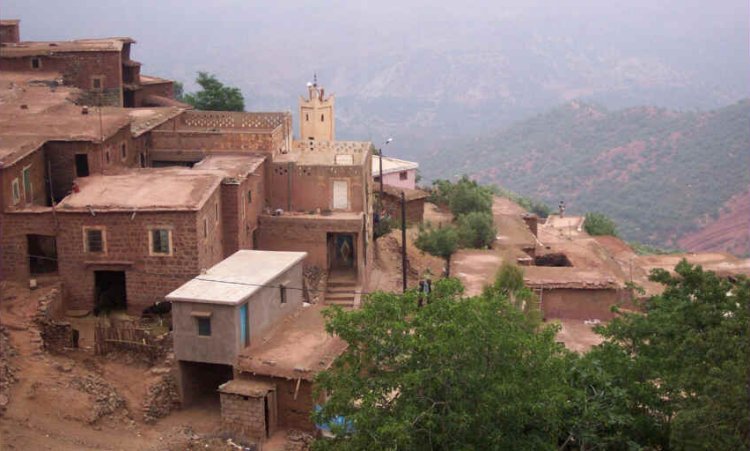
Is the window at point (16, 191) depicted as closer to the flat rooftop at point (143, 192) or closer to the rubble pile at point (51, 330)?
the flat rooftop at point (143, 192)

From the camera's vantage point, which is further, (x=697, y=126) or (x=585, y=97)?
(x=585, y=97)

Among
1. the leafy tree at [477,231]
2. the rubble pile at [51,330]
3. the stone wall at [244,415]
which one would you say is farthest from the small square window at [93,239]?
the leafy tree at [477,231]

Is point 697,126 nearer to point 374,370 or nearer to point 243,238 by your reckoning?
point 243,238

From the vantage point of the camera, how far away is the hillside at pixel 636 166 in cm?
7888

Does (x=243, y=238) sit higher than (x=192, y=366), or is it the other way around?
(x=243, y=238)

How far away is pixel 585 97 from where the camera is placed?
180 meters

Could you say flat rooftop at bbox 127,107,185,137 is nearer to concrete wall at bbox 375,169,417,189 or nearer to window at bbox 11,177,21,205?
window at bbox 11,177,21,205

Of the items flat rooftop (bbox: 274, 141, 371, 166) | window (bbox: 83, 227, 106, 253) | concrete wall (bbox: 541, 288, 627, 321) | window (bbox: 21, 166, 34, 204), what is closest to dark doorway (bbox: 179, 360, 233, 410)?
window (bbox: 83, 227, 106, 253)

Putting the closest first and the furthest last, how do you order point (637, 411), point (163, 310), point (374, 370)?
point (374, 370) < point (637, 411) < point (163, 310)

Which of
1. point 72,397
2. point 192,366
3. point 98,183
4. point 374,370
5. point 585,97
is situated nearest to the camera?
point 374,370

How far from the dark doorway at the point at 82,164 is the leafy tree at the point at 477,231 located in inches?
559

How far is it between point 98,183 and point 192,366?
5572mm

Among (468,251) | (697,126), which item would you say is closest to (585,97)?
(697,126)

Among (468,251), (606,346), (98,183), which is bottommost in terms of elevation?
(468,251)
